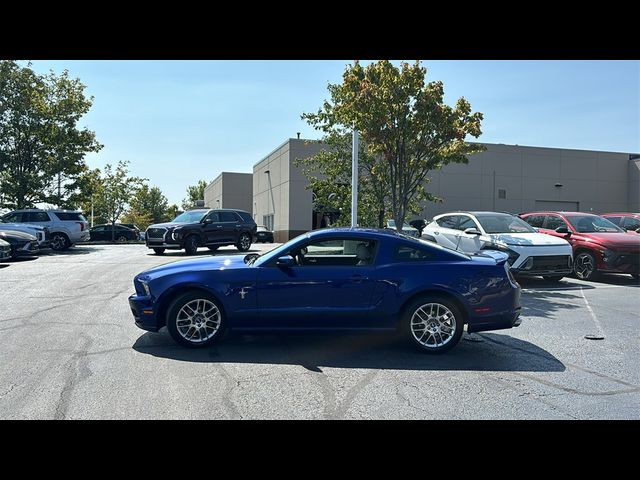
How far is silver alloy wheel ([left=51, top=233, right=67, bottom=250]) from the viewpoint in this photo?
72.4ft

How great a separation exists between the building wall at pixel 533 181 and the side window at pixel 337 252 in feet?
89.8

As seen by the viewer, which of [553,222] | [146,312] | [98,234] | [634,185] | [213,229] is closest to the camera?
[146,312]

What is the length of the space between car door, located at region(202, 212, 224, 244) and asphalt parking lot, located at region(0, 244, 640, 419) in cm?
1107

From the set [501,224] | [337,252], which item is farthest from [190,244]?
[337,252]

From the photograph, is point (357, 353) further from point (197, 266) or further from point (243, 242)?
point (243, 242)

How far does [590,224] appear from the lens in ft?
44.7

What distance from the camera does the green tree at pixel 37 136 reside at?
2750 centimetres

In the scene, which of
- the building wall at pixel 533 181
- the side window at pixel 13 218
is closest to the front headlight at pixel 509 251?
the side window at pixel 13 218

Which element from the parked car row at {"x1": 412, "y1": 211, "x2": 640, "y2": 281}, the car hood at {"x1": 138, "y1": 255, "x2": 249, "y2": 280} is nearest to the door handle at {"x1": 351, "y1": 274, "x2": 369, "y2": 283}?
the car hood at {"x1": 138, "y1": 255, "x2": 249, "y2": 280}

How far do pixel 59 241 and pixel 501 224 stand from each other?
18834 mm

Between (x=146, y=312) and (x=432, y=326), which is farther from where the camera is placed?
(x=146, y=312)

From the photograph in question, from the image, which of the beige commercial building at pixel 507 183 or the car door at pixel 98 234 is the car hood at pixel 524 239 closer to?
the beige commercial building at pixel 507 183
